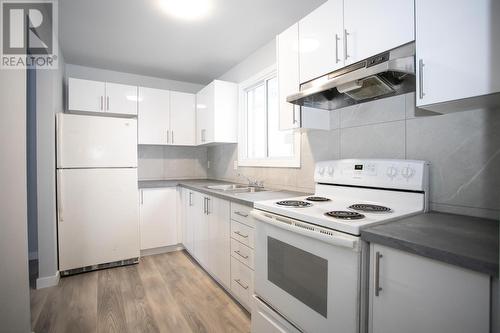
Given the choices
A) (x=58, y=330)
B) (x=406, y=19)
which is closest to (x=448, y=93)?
(x=406, y=19)

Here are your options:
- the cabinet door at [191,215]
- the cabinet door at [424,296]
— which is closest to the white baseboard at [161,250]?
the cabinet door at [191,215]

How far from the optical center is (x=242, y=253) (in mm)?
1841

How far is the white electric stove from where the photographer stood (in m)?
0.98

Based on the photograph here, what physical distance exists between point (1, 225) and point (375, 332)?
1.81 meters

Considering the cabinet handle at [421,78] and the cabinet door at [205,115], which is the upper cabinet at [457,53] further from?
the cabinet door at [205,115]

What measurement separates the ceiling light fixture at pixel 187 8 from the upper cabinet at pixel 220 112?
0.96m

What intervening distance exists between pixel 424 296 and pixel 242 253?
1.24 metres

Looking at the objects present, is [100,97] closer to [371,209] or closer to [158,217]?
[158,217]

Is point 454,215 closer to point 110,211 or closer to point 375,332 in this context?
point 375,332

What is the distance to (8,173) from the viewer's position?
1335 mm

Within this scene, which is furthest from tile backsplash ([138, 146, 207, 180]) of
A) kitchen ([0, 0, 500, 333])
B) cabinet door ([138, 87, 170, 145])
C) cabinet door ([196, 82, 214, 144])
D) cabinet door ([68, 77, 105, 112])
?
cabinet door ([68, 77, 105, 112])

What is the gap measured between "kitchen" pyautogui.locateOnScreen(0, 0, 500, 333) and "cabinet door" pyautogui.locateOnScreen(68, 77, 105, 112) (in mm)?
22

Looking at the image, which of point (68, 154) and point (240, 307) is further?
point (68, 154)

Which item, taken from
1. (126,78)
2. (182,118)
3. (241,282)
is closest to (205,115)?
(182,118)
